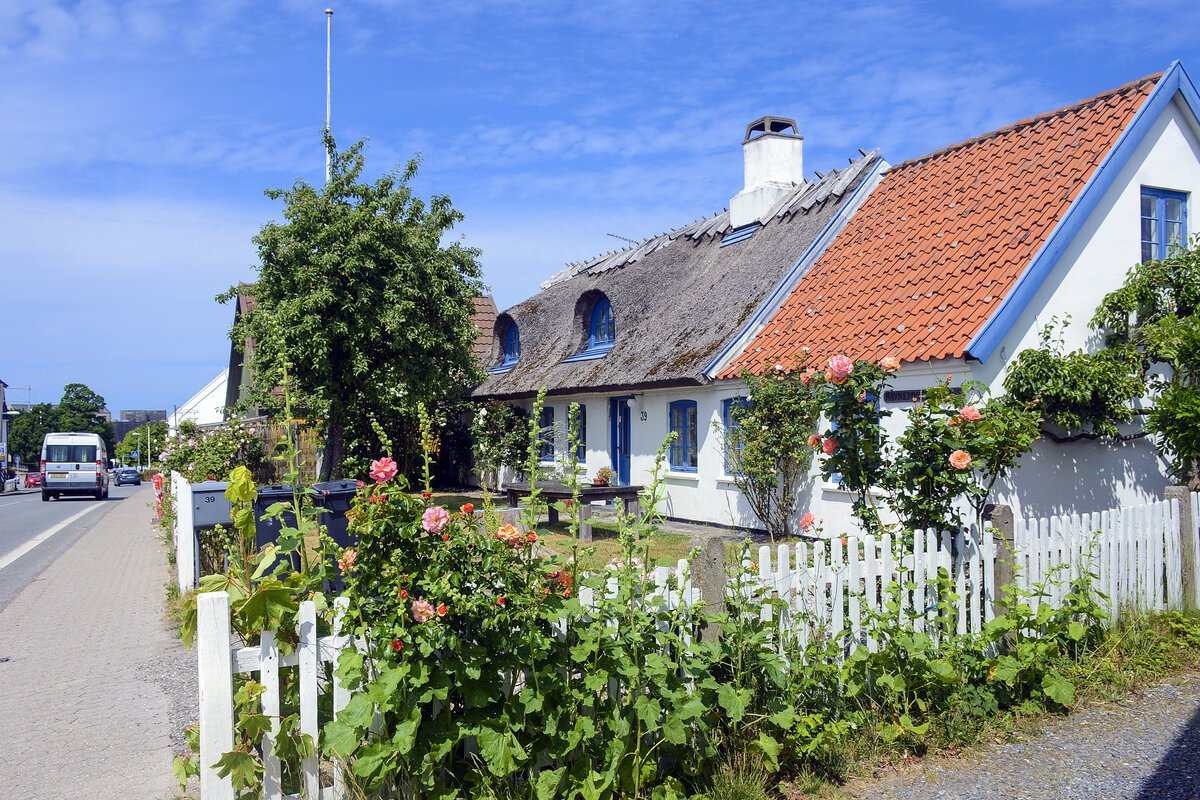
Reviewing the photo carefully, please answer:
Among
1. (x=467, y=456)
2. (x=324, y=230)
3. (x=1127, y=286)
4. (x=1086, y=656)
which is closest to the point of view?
(x=1086, y=656)

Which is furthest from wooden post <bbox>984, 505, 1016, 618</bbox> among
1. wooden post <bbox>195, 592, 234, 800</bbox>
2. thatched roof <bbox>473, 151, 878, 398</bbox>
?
thatched roof <bbox>473, 151, 878, 398</bbox>

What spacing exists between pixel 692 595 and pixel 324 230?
13078 mm

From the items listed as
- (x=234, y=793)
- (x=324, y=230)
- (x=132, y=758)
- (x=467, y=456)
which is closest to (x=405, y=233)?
(x=324, y=230)

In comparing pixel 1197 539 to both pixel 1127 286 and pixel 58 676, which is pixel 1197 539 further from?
pixel 58 676

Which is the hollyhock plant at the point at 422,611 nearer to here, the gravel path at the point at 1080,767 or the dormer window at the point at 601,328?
the gravel path at the point at 1080,767

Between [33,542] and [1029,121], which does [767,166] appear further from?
[33,542]

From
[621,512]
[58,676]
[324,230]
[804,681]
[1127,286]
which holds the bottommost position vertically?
[58,676]

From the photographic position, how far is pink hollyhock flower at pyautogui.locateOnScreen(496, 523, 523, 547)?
10.7 feet

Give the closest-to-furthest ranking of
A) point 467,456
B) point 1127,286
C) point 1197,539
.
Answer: point 1197,539 < point 1127,286 < point 467,456

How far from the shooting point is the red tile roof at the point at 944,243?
30.9 ft

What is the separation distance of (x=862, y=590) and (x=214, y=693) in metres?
3.35

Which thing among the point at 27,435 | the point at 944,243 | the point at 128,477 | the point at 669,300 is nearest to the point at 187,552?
the point at 944,243

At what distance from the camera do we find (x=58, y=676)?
5.88 meters

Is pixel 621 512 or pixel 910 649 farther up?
pixel 621 512
